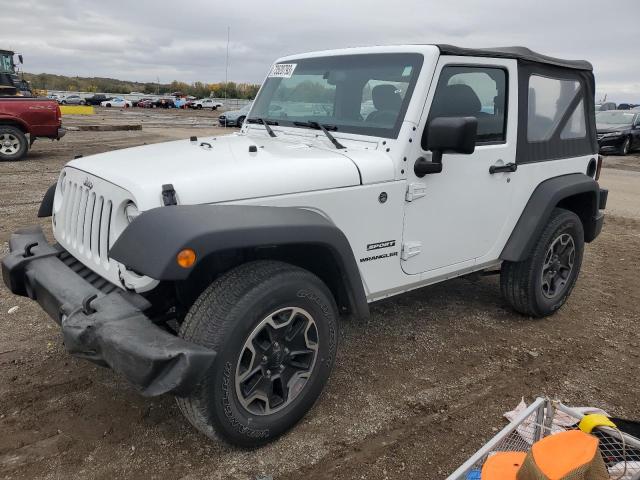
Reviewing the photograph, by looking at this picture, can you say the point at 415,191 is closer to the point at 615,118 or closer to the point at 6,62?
the point at 6,62

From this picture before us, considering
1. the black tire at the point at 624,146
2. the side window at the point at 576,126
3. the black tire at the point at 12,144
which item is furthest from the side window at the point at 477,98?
the black tire at the point at 624,146

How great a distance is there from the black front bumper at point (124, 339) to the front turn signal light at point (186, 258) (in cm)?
33

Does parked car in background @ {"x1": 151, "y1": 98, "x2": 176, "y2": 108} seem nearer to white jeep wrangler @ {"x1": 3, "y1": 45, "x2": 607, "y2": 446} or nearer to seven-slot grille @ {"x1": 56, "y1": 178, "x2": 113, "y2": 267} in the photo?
white jeep wrangler @ {"x1": 3, "y1": 45, "x2": 607, "y2": 446}

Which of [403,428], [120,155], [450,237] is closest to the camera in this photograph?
[403,428]

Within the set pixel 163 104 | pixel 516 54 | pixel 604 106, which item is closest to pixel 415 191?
pixel 516 54

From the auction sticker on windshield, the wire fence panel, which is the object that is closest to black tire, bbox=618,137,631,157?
the auction sticker on windshield

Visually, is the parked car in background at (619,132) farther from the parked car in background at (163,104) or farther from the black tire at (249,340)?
the parked car in background at (163,104)

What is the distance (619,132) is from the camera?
18047 mm

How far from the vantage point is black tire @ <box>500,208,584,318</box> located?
4055 mm

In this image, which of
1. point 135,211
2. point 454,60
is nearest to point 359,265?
point 135,211

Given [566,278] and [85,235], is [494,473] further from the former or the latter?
[566,278]

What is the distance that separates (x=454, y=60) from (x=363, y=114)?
0.65 m

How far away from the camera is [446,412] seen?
3.06 m

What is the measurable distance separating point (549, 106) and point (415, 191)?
173cm
